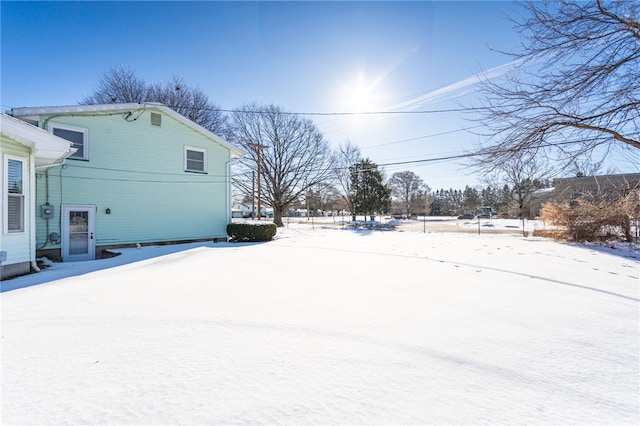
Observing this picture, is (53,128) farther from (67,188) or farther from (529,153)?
(529,153)

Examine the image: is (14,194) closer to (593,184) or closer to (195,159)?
(195,159)

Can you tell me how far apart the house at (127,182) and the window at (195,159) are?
0.13 ft

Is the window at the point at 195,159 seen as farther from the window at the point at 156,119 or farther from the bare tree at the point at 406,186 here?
the bare tree at the point at 406,186

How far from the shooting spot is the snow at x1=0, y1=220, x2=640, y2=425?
1758 mm

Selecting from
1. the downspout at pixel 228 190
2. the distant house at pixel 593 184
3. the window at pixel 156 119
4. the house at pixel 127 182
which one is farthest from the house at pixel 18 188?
the distant house at pixel 593 184

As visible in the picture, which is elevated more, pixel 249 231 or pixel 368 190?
pixel 368 190

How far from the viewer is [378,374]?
84.0 inches

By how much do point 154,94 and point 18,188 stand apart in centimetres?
1926

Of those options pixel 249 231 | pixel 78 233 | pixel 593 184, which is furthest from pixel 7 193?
pixel 593 184

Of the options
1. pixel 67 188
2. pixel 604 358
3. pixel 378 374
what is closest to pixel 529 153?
pixel 604 358

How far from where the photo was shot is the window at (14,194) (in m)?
5.77

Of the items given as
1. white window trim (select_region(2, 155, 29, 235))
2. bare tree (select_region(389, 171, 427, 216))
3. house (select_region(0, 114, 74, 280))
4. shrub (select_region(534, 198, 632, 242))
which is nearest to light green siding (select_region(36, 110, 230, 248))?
house (select_region(0, 114, 74, 280))

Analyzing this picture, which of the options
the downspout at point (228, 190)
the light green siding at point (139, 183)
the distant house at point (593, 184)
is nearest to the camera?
the distant house at point (593, 184)

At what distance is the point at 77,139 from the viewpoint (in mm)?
9195
